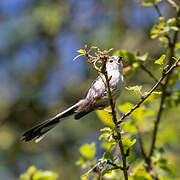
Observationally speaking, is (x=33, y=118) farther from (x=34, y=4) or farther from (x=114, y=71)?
(x=114, y=71)

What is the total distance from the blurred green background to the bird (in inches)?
118

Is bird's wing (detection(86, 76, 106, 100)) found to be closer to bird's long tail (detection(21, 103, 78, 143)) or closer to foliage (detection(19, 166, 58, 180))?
bird's long tail (detection(21, 103, 78, 143))

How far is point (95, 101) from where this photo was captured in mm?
2215

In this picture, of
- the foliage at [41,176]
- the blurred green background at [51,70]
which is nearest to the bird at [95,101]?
the foliage at [41,176]

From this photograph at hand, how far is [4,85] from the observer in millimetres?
6645

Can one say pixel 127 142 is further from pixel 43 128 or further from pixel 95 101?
pixel 43 128

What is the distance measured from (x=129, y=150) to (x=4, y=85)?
5601mm

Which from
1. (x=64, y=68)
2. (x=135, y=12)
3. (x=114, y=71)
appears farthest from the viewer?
(x=64, y=68)

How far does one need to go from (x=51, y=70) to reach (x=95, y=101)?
420 centimetres

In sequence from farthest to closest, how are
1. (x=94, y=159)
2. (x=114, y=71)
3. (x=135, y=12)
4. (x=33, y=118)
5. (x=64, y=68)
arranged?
(x=64, y=68), (x=135, y=12), (x=33, y=118), (x=114, y=71), (x=94, y=159)

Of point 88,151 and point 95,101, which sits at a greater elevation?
point 95,101

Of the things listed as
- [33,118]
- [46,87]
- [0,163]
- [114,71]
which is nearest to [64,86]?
[46,87]

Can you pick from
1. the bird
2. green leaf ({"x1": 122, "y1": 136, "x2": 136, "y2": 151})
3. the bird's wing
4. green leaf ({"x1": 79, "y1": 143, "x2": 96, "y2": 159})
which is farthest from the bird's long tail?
green leaf ({"x1": 122, "y1": 136, "x2": 136, "y2": 151})

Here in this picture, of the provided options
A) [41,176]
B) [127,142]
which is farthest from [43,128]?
[127,142]
